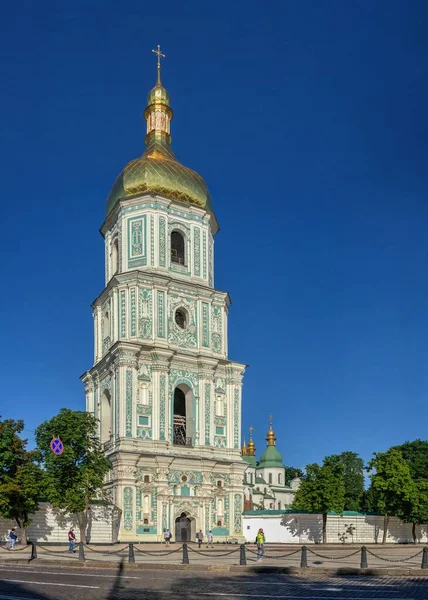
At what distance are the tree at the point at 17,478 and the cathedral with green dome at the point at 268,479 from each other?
148 ft

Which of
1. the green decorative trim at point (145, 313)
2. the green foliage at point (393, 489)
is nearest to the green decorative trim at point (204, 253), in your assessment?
the green decorative trim at point (145, 313)

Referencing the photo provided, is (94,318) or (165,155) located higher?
(165,155)

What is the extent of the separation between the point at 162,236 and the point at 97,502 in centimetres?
1713

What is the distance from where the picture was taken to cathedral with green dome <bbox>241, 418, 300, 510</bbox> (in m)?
86.8

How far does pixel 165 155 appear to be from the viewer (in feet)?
179

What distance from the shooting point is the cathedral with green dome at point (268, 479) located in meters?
86.8

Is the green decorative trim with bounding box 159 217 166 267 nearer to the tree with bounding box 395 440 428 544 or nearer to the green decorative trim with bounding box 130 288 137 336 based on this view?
the green decorative trim with bounding box 130 288 137 336

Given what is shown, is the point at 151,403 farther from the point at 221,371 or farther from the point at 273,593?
the point at 273,593

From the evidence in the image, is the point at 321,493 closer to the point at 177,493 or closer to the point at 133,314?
the point at 177,493

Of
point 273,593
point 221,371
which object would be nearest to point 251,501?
point 221,371

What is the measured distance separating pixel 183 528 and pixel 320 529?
1251 centimetres

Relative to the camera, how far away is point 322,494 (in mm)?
51969

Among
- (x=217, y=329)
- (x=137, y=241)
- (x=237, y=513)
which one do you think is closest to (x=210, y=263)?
(x=217, y=329)

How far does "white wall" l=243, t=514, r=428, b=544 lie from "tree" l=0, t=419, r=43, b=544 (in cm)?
1847
